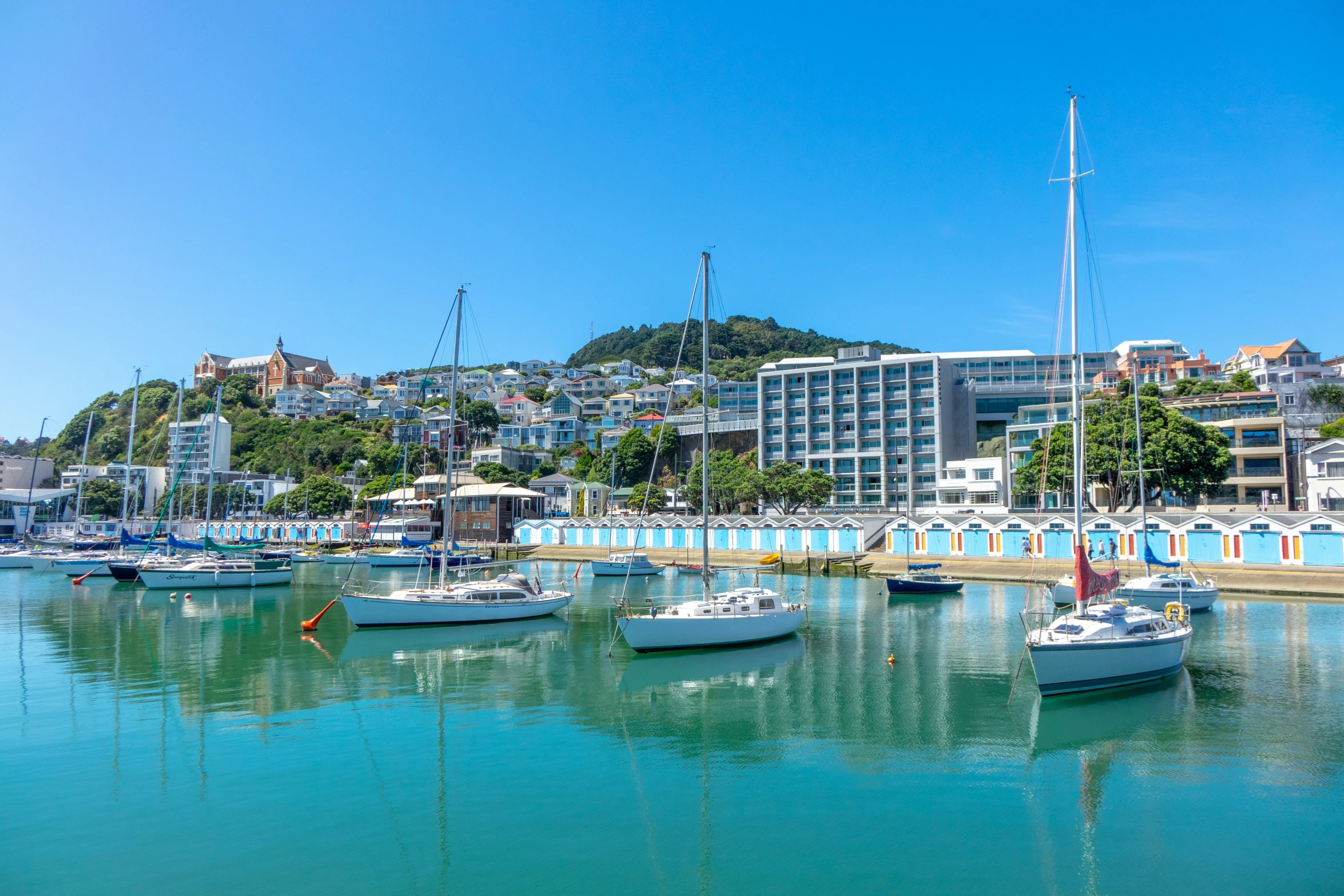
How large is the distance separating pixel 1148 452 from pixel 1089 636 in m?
47.1

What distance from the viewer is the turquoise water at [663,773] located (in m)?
13.9

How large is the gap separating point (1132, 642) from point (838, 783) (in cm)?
1266

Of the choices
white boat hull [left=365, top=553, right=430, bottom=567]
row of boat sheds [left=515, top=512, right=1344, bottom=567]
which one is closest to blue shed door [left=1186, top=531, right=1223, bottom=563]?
row of boat sheds [left=515, top=512, right=1344, bottom=567]

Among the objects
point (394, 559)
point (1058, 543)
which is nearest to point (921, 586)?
point (1058, 543)

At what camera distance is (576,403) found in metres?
165

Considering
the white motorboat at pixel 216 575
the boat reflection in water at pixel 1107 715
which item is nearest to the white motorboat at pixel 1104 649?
the boat reflection in water at pixel 1107 715

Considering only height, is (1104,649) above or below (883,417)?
below

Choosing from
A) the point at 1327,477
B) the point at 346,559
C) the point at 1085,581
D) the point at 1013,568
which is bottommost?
the point at 346,559

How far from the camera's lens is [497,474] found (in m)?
121

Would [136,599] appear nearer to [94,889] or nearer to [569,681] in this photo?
[569,681]

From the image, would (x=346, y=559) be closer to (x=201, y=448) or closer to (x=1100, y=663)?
(x=1100, y=663)

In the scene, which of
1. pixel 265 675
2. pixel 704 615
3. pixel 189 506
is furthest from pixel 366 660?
pixel 189 506

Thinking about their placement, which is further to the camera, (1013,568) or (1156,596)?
(1013,568)

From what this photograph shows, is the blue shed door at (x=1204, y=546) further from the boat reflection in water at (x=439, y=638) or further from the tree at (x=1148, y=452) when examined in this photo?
the boat reflection in water at (x=439, y=638)
